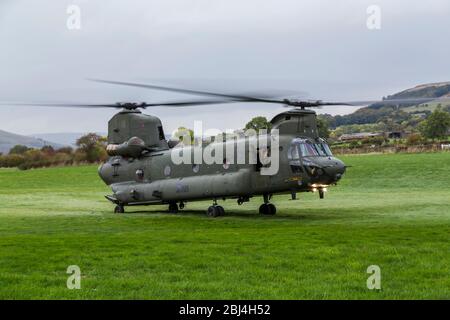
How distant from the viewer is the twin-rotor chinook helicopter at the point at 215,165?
25719mm

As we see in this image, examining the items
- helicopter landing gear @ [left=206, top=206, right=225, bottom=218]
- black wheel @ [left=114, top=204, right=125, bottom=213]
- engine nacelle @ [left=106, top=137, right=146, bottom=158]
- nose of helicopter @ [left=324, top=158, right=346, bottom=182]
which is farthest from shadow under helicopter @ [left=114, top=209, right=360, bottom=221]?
engine nacelle @ [left=106, top=137, right=146, bottom=158]

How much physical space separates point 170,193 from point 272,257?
53.1 feet

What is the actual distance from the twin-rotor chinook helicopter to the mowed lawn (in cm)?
117

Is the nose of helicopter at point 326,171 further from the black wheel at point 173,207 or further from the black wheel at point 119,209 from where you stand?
the black wheel at point 119,209

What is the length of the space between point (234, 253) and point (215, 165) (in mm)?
13397

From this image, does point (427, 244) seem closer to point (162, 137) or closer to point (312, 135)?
point (312, 135)

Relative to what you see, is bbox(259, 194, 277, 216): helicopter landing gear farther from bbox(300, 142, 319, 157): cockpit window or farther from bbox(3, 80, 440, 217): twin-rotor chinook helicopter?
bbox(300, 142, 319, 157): cockpit window

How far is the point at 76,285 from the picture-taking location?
1130 cm

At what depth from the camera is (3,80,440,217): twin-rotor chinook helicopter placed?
25.7 m

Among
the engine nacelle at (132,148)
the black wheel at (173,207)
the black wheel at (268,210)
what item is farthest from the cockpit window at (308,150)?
the engine nacelle at (132,148)

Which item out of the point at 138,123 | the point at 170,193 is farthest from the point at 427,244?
the point at 138,123

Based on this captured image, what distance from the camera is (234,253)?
1526cm

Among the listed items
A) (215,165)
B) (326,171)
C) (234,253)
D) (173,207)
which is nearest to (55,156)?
(173,207)
